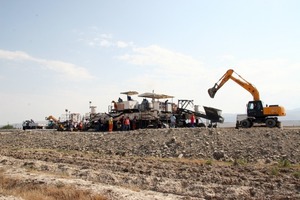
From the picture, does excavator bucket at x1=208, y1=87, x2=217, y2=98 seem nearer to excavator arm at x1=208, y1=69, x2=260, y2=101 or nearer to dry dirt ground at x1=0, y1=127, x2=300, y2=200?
excavator arm at x1=208, y1=69, x2=260, y2=101

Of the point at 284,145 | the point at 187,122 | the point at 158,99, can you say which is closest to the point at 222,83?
the point at 187,122

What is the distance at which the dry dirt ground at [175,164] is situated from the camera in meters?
12.6

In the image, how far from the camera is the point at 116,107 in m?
37.5

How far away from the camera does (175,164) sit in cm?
1798

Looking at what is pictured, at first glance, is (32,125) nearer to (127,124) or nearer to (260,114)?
(127,124)

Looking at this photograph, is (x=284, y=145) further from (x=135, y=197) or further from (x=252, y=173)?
(x=135, y=197)

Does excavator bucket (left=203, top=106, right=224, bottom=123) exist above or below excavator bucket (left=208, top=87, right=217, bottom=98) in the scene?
below

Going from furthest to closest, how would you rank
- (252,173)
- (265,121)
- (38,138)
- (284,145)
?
(38,138) → (265,121) → (284,145) → (252,173)

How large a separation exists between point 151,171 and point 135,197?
4256 mm

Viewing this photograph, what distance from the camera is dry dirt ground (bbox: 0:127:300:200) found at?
1265 centimetres

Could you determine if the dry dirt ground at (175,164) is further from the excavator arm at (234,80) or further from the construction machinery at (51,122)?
the construction machinery at (51,122)

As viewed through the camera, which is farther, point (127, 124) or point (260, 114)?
point (127, 124)

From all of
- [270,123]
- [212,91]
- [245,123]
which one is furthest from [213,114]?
[270,123]

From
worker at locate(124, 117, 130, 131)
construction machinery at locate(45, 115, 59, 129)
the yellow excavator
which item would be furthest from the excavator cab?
construction machinery at locate(45, 115, 59, 129)
